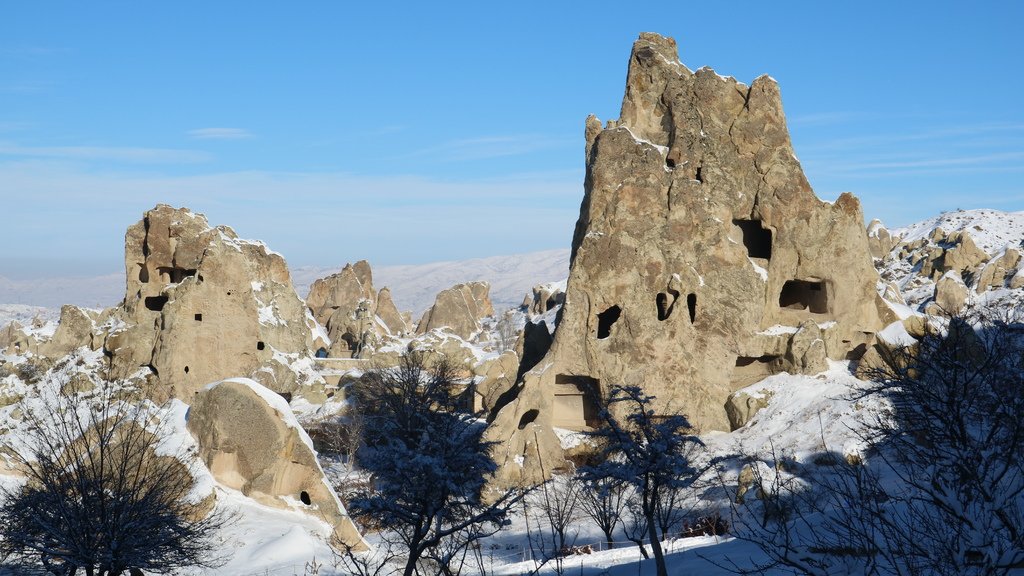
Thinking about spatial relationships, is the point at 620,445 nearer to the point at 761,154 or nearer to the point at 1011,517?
the point at 1011,517

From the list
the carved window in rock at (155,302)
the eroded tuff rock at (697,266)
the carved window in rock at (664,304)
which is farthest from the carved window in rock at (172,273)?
the carved window in rock at (664,304)

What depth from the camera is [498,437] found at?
33031 millimetres

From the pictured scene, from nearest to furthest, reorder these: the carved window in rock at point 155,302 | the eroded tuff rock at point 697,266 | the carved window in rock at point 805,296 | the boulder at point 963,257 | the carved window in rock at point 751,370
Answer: the eroded tuff rock at point 697,266
the carved window in rock at point 751,370
the carved window in rock at point 805,296
the carved window in rock at point 155,302
the boulder at point 963,257

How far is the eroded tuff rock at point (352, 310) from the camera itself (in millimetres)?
64062

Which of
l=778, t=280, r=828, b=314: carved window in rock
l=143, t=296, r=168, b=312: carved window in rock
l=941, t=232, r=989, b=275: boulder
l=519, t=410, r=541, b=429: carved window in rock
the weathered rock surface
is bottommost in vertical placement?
l=519, t=410, r=541, b=429: carved window in rock

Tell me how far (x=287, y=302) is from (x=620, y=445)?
35.0m

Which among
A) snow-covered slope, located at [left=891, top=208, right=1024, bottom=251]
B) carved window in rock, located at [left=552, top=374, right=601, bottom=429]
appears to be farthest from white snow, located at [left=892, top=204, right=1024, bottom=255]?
carved window in rock, located at [left=552, top=374, right=601, bottom=429]

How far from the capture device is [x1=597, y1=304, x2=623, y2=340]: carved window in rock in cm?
3784

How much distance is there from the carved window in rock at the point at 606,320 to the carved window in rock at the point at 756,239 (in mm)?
6846

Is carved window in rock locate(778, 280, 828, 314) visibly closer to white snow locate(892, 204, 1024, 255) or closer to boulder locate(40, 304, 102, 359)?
boulder locate(40, 304, 102, 359)

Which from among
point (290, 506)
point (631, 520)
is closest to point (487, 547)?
point (631, 520)

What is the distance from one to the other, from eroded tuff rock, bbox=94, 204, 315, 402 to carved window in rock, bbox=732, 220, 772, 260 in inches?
860

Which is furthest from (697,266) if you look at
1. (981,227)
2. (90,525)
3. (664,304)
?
(981,227)

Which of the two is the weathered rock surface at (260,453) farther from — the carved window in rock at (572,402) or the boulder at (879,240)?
the boulder at (879,240)
